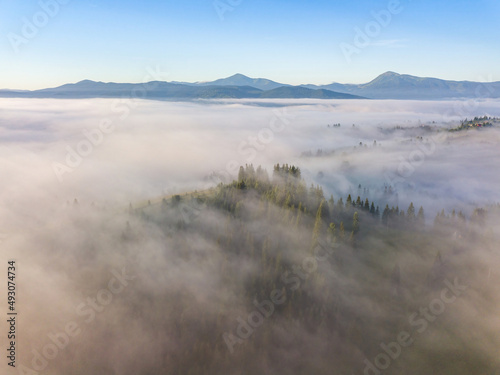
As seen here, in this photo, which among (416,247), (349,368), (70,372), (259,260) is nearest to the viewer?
Result: (349,368)

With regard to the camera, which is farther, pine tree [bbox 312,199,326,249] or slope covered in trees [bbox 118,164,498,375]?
pine tree [bbox 312,199,326,249]

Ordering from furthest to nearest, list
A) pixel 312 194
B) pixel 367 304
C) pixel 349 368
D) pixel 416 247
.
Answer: pixel 312 194
pixel 416 247
pixel 367 304
pixel 349 368

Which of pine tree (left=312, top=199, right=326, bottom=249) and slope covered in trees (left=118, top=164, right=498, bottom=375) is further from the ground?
pine tree (left=312, top=199, right=326, bottom=249)

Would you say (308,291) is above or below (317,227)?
below

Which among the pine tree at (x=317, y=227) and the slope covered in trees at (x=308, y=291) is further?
the pine tree at (x=317, y=227)

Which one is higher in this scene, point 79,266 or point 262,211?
point 262,211

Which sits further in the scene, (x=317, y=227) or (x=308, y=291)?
(x=317, y=227)

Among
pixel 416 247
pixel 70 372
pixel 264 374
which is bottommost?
pixel 70 372

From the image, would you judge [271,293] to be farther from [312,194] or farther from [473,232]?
[473,232]

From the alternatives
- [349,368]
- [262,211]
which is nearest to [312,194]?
[262,211]

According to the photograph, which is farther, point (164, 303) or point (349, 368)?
point (164, 303)

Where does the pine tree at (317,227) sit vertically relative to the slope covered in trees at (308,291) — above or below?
above
